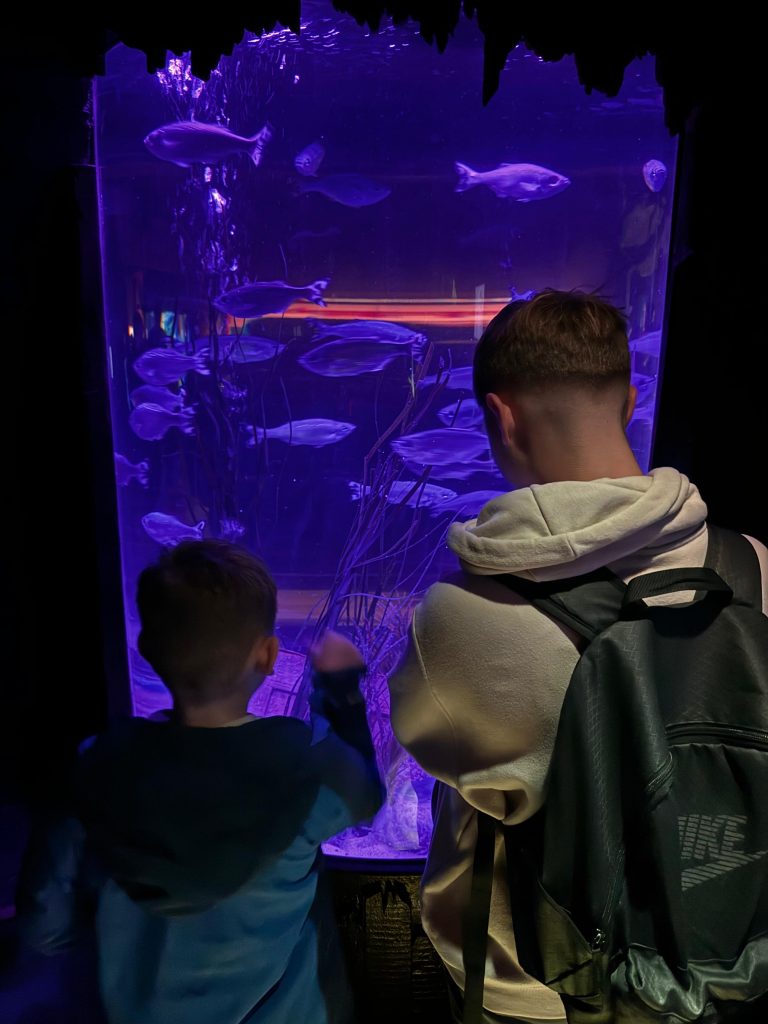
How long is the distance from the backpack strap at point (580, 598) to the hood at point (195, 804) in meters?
0.70

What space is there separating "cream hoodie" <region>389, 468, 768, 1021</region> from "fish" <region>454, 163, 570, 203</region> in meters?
Answer: 1.17

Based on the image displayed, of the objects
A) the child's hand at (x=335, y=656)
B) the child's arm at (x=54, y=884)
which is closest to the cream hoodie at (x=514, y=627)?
the child's hand at (x=335, y=656)

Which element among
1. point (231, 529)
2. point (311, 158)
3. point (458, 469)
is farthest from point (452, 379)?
point (231, 529)

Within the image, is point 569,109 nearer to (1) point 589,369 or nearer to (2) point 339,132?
(2) point 339,132

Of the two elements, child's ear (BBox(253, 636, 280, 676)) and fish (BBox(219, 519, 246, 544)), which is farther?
fish (BBox(219, 519, 246, 544))

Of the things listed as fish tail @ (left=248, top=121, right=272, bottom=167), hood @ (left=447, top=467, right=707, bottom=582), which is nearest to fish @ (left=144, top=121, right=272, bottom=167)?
fish tail @ (left=248, top=121, right=272, bottom=167)

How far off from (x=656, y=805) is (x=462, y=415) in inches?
53.4

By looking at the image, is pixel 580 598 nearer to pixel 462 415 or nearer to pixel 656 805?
pixel 656 805

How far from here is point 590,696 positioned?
3.55 feet

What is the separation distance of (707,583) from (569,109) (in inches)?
60.7

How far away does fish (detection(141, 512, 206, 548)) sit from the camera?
7.57 feet

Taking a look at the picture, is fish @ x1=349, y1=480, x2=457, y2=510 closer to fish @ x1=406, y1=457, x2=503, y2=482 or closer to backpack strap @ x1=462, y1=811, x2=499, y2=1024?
fish @ x1=406, y1=457, x2=503, y2=482

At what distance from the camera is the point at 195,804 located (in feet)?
5.13

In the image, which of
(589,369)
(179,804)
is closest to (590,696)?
(589,369)
